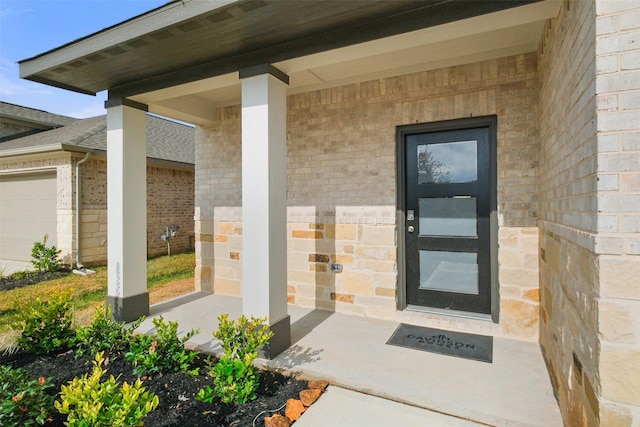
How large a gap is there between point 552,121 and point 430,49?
Answer: 4.19 ft

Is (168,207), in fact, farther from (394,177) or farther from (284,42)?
(284,42)

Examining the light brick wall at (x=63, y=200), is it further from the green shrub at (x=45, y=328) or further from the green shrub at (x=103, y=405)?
the green shrub at (x=103, y=405)

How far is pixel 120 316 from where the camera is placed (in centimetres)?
388

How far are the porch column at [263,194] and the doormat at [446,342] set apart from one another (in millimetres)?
1249

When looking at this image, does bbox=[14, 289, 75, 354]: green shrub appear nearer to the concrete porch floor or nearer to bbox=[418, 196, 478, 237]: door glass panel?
the concrete porch floor

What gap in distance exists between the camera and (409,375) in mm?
2658

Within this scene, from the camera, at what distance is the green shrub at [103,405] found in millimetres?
1624

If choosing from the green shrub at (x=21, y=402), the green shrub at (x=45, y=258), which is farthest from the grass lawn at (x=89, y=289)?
the green shrub at (x=21, y=402)

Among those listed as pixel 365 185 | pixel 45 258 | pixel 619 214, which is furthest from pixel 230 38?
pixel 45 258

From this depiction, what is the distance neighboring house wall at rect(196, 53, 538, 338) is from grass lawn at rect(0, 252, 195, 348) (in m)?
1.10

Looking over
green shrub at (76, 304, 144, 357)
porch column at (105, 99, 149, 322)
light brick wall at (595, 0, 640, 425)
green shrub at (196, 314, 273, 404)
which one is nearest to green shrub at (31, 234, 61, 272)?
porch column at (105, 99, 149, 322)

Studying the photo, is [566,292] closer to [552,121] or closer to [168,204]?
[552,121]

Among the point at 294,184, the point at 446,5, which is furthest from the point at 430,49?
the point at 294,184

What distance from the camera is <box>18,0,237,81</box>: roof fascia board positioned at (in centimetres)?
248
